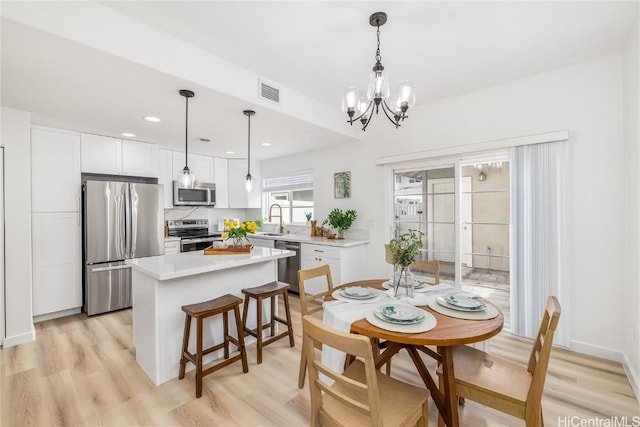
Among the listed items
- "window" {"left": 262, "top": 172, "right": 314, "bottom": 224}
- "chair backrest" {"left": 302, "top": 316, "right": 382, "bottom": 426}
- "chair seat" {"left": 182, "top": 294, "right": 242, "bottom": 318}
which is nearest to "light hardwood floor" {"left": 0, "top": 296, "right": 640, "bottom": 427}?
"chair seat" {"left": 182, "top": 294, "right": 242, "bottom": 318}

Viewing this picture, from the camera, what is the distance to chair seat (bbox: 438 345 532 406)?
140 cm

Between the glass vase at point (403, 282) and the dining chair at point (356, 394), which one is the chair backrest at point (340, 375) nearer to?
the dining chair at point (356, 394)

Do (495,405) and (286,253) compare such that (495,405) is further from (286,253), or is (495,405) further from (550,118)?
(550,118)

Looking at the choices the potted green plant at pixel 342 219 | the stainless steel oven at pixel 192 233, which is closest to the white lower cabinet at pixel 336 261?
the potted green plant at pixel 342 219

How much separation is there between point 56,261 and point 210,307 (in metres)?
2.64

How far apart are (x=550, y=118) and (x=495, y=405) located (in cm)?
266

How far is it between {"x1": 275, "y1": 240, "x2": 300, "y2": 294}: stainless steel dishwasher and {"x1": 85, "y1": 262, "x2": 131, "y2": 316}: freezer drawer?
6.89 feet

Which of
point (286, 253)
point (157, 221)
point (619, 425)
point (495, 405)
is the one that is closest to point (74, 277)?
point (157, 221)

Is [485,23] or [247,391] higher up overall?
[485,23]

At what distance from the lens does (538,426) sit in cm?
131

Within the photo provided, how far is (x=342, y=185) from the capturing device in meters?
4.49

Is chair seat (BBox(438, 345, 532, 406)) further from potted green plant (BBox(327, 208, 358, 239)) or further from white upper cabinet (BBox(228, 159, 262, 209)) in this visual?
white upper cabinet (BBox(228, 159, 262, 209))

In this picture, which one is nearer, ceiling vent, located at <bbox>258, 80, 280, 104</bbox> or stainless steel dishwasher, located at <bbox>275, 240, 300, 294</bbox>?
ceiling vent, located at <bbox>258, 80, 280, 104</bbox>

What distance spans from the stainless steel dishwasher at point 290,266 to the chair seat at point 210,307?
6.68ft
